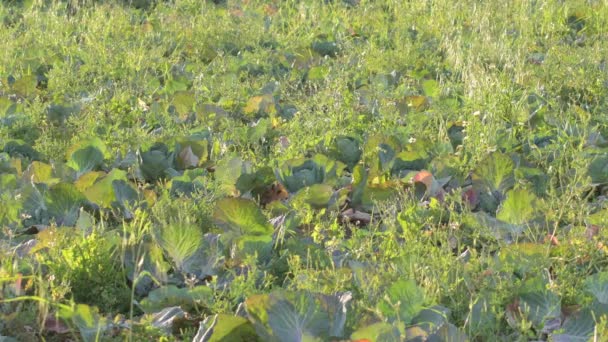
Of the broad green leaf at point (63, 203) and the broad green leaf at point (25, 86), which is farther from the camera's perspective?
the broad green leaf at point (25, 86)

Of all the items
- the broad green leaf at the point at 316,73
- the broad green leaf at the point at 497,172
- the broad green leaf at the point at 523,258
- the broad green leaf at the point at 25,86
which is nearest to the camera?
the broad green leaf at the point at 523,258

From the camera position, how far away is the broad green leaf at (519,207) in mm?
3324

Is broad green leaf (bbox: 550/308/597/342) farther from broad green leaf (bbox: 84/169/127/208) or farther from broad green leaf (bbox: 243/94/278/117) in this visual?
broad green leaf (bbox: 243/94/278/117)

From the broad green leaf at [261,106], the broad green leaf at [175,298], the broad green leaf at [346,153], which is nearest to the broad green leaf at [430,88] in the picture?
the broad green leaf at [261,106]

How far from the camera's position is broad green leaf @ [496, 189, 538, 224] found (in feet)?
10.9

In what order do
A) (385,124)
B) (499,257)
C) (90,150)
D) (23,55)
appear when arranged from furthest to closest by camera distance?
1. (23,55)
2. (385,124)
3. (90,150)
4. (499,257)

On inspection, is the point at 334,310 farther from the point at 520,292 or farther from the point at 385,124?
the point at 385,124

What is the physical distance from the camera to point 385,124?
4.41 metres

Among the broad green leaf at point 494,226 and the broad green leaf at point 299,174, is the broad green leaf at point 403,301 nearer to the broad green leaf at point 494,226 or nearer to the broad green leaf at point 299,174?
the broad green leaf at point 494,226

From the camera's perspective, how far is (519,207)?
3342mm

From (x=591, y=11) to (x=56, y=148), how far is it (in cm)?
436

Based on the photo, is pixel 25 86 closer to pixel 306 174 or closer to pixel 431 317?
pixel 306 174

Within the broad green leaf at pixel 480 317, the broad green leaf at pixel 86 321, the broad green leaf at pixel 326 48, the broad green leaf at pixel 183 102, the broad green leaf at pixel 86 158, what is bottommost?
the broad green leaf at pixel 326 48

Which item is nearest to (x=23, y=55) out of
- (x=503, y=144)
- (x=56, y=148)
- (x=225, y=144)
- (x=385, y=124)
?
(x=56, y=148)
